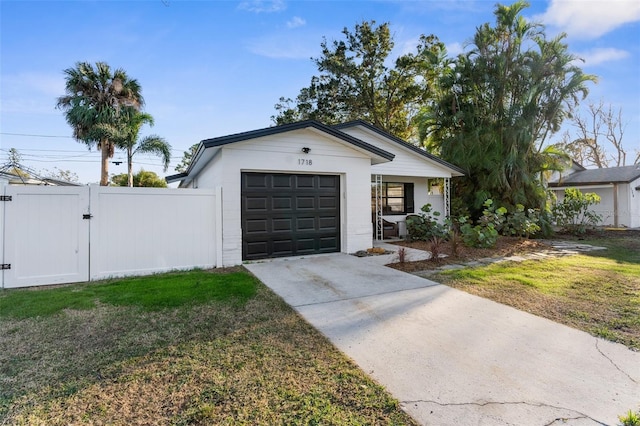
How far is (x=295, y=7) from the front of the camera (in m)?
8.95

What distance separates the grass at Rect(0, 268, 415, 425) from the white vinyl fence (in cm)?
126

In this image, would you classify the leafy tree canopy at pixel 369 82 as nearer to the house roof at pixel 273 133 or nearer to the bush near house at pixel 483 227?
the bush near house at pixel 483 227

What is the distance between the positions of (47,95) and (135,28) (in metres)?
15.1

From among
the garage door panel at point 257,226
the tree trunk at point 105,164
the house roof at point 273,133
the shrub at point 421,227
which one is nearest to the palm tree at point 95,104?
the tree trunk at point 105,164

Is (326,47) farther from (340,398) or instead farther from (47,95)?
(340,398)

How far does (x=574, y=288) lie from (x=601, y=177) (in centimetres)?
1758

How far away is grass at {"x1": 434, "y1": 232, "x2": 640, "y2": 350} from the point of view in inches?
148

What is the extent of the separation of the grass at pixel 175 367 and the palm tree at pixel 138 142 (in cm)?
1681

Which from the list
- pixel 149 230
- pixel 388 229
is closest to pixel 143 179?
pixel 388 229

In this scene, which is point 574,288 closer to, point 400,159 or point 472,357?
point 472,357

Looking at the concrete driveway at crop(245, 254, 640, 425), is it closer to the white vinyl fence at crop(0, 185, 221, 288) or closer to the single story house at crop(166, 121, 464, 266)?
the single story house at crop(166, 121, 464, 266)

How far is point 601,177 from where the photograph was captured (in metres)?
17.9

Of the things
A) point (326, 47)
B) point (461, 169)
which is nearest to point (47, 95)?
point (326, 47)

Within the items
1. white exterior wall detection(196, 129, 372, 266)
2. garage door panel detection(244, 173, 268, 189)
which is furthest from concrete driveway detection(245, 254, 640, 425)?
garage door panel detection(244, 173, 268, 189)
